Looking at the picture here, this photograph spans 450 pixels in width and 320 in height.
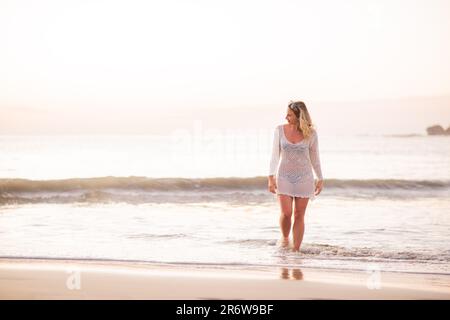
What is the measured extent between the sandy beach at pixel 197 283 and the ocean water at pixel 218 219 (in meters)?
0.47

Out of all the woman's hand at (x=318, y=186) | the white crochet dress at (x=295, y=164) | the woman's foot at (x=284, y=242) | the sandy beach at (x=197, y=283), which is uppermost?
the white crochet dress at (x=295, y=164)

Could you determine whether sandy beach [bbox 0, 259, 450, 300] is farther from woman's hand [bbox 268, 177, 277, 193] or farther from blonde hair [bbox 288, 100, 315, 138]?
blonde hair [bbox 288, 100, 315, 138]

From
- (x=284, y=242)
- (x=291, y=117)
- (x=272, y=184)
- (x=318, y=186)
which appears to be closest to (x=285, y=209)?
(x=272, y=184)

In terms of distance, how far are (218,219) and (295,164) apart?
384cm

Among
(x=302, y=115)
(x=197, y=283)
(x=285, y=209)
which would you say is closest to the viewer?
(x=197, y=283)

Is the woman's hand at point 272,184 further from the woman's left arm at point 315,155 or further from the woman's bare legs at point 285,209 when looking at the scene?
the woman's left arm at point 315,155

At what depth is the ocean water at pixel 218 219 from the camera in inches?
265

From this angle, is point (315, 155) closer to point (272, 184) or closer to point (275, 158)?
point (275, 158)

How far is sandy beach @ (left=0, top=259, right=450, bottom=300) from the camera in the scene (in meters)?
4.73

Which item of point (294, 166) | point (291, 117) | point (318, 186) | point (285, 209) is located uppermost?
point (291, 117)

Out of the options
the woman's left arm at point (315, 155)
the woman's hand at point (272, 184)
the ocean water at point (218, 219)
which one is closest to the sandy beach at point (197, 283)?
the ocean water at point (218, 219)

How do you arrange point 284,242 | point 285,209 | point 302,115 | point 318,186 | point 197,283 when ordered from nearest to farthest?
point 197,283, point 302,115, point 318,186, point 285,209, point 284,242

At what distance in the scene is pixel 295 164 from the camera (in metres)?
6.32

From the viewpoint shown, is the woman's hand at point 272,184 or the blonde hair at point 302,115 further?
the woman's hand at point 272,184
